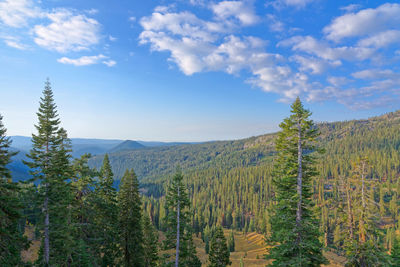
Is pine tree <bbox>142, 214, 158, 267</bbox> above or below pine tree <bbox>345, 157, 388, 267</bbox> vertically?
below

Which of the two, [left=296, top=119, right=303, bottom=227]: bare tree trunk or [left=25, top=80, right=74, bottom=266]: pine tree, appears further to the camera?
[left=25, top=80, right=74, bottom=266]: pine tree

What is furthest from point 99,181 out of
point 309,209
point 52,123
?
point 309,209

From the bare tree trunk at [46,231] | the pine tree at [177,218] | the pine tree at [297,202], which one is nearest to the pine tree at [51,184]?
the bare tree trunk at [46,231]

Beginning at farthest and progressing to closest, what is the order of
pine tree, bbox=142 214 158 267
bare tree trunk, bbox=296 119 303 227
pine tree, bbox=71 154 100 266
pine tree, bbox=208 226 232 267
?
pine tree, bbox=208 226 232 267
pine tree, bbox=142 214 158 267
pine tree, bbox=71 154 100 266
bare tree trunk, bbox=296 119 303 227

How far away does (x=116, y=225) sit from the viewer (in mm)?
25797

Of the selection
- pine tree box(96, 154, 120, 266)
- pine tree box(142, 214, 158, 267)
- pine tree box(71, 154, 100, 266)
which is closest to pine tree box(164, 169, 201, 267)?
pine tree box(96, 154, 120, 266)

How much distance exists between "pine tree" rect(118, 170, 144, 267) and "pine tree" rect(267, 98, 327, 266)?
57.0 feet

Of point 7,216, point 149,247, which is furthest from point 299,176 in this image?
point 149,247

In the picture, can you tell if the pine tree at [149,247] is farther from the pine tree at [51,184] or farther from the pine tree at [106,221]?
the pine tree at [51,184]

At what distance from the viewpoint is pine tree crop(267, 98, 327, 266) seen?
15.4 metres

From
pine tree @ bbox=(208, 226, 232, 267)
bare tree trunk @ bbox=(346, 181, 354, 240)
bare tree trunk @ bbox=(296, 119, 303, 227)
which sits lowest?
pine tree @ bbox=(208, 226, 232, 267)

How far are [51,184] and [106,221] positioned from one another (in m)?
8.95

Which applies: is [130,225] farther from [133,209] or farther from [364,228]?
[364,228]

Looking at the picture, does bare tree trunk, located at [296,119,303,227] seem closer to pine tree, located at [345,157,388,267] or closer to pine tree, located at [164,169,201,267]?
pine tree, located at [345,157,388,267]
